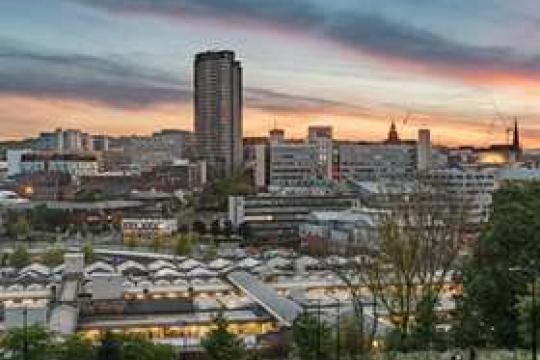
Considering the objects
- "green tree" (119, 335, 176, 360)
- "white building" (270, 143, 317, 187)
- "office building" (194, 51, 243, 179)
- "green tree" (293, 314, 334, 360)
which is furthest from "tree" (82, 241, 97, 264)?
"office building" (194, 51, 243, 179)

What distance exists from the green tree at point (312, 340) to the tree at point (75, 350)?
2.13 metres

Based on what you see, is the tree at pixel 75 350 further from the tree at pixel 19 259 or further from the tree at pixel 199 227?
the tree at pixel 199 227

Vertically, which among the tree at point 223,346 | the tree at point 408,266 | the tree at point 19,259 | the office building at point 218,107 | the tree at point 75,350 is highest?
the office building at point 218,107

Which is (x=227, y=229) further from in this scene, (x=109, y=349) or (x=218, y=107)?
(x=218, y=107)

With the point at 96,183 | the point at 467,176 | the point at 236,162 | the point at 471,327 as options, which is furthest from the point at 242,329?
the point at 236,162

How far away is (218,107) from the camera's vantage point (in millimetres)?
66438

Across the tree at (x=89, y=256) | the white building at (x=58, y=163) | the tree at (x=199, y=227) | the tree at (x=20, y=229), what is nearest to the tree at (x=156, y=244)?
the tree at (x=89, y=256)

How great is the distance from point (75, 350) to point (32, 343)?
19.0 inches

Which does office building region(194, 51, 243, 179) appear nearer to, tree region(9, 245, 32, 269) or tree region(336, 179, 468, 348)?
tree region(9, 245, 32, 269)

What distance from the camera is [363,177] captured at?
2019 inches

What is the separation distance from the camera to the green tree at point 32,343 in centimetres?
920

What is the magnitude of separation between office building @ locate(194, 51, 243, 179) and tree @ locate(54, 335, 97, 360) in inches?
2113

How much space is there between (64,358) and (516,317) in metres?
4.57

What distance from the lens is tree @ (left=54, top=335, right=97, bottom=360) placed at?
944 centimetres
